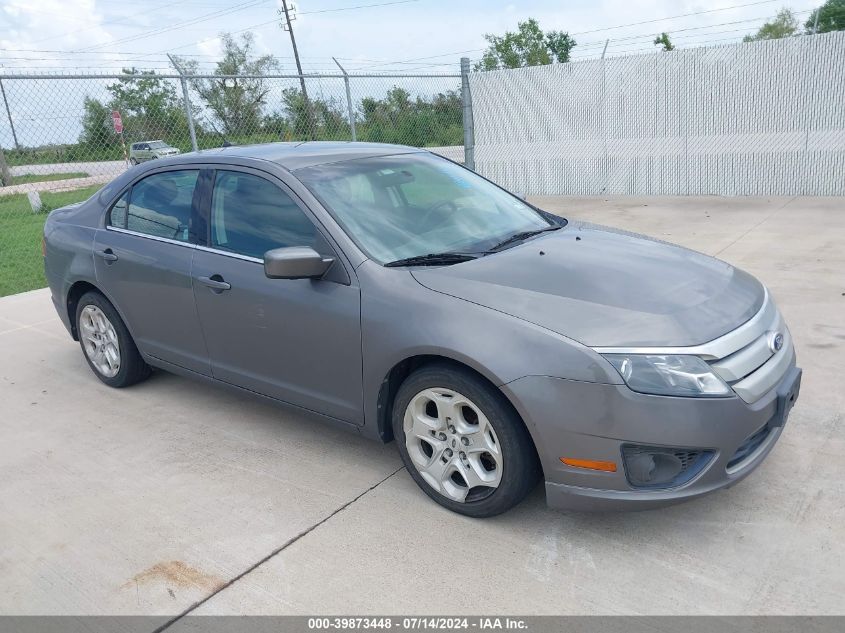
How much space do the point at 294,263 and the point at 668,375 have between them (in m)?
1.65

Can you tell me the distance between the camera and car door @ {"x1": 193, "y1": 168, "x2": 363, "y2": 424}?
132 inches

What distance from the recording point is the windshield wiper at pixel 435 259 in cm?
331

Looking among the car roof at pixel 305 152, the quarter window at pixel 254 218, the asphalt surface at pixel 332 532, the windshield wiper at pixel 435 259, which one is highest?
the car roof at pixel 305 152

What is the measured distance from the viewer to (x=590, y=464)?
2719 mm

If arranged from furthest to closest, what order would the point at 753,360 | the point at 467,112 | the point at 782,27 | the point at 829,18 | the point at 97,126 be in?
the point at 782,27 < the point at 829,18 < the point at 467,112 < the point at 97,126 < the point at 753,360

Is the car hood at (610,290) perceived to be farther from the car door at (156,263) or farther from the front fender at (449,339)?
the car door at (156,263)

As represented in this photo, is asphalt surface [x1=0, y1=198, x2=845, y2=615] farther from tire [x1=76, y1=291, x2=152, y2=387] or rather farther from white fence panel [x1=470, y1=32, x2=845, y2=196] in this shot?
white fence panel [x1=470, y1=32, x2=845, y2=196]

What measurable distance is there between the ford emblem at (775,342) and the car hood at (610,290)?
0.13 m

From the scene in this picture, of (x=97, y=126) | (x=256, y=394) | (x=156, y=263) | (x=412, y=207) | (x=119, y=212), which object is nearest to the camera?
(x=412, y=207)

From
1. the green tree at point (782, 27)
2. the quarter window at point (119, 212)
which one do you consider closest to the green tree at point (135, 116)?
the quarter window at point (119, 212)

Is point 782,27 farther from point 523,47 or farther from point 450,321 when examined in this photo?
point 450,321

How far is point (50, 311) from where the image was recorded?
698 cm

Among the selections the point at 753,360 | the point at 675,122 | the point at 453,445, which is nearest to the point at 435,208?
the point at 453,445

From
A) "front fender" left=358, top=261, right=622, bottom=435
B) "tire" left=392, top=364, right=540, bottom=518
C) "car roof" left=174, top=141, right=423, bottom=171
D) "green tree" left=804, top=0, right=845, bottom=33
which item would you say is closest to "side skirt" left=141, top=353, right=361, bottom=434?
"front fender" left=358, top=261, right=622, bottom=435
